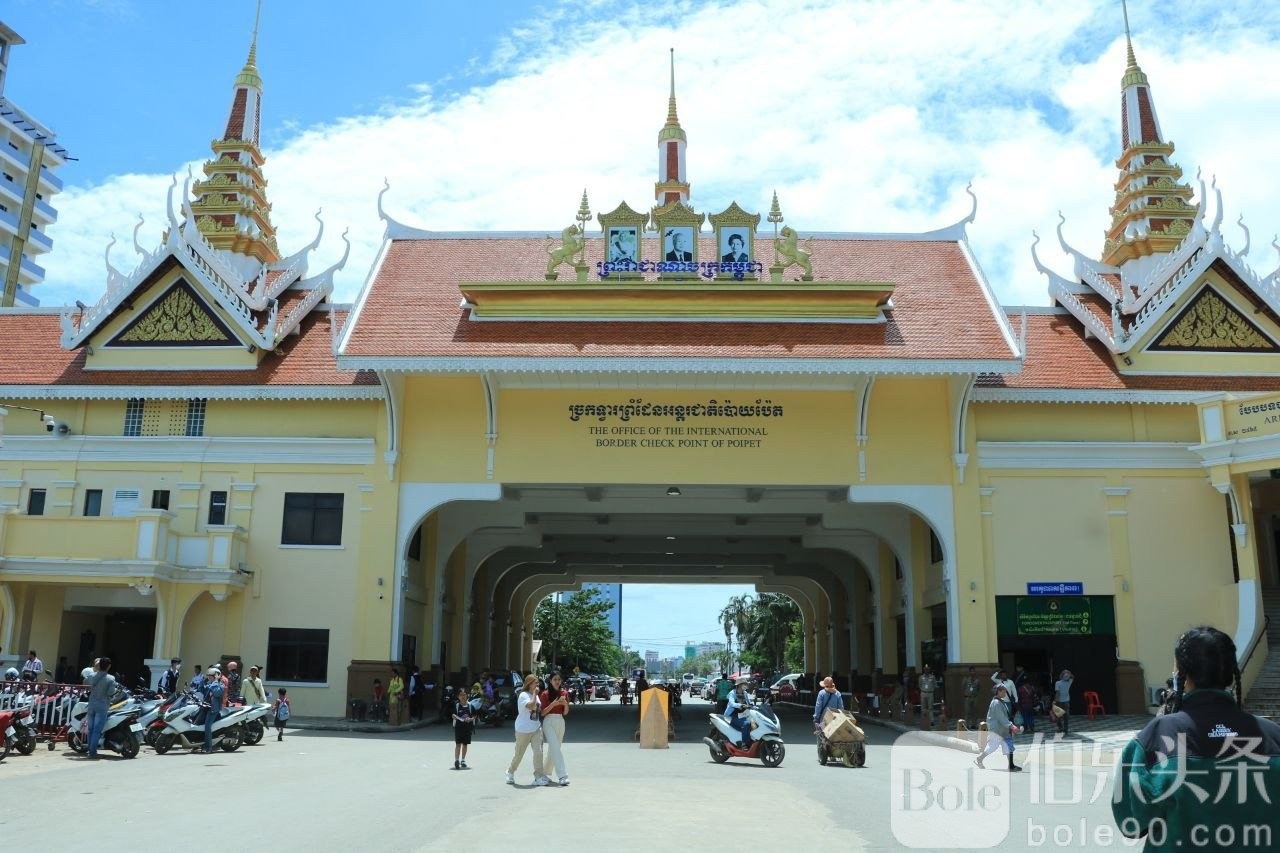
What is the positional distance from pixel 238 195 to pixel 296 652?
13.6 meters

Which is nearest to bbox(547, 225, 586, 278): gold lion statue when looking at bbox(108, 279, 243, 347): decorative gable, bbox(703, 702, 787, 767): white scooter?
bbox(108, 279, 243, 347): decorative gable

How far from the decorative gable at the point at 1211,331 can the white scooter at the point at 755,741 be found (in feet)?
50.5

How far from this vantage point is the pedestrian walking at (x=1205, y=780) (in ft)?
11.9

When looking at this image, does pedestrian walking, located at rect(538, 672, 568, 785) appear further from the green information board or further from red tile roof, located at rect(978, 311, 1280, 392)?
red tile roof, located at rect(978, 311, 1280, 392)

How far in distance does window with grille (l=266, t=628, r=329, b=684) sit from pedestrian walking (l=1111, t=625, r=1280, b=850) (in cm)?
2262

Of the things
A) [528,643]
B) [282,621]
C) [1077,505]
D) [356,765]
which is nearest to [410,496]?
[282,621]

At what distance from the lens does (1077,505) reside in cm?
2442

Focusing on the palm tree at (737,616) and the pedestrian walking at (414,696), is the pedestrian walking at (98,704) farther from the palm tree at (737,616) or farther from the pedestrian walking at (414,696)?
the palm tree at (737,616)

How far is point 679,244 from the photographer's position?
25.7 meters

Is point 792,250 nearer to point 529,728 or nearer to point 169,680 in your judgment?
point 529,728

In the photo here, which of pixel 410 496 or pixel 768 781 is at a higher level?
pixel 410 496

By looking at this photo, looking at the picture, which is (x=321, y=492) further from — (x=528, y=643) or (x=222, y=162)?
(x=528, y=643)

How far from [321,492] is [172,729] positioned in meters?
9.17

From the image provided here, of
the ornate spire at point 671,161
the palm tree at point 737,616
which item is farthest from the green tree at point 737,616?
the ornate spire at point 671,161
